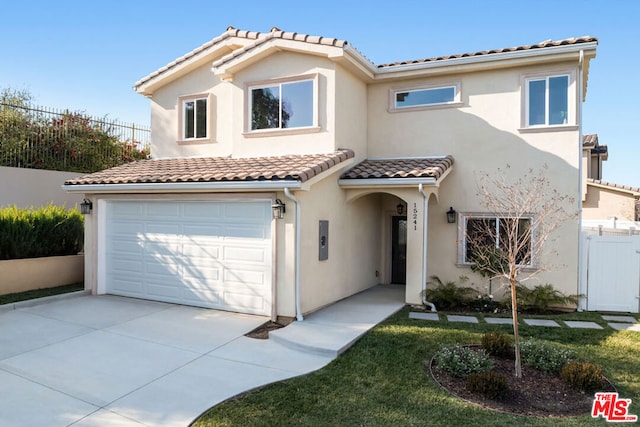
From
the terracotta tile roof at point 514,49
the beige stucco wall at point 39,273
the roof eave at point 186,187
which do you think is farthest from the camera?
the beige stucco wall at point 39,273

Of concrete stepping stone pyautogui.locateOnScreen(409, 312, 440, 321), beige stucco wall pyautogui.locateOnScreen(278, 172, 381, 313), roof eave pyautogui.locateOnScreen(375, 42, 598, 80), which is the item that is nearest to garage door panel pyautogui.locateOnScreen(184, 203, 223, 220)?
beige stucco wall pyautogui.locateOnScreen(278, 172, 381, 313)

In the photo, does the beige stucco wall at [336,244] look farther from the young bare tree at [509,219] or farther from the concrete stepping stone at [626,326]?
the concrete stepping stone at [626,326]

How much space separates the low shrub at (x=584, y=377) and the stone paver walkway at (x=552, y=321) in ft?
11.3

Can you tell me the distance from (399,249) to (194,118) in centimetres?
847

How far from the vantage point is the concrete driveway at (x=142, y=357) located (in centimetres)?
559

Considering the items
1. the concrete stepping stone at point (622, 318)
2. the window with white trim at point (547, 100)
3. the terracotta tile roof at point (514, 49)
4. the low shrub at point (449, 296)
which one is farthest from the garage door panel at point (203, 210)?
the concrete stepping stone at point (622, 318)

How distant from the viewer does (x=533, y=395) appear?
629 centimetres

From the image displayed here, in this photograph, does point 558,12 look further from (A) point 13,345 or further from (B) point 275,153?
(A) point 13,345

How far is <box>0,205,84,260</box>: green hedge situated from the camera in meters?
12.1

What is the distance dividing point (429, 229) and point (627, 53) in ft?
32.7

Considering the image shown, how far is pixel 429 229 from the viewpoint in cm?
1305

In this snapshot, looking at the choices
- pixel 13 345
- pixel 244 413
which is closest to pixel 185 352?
pixel 244 413

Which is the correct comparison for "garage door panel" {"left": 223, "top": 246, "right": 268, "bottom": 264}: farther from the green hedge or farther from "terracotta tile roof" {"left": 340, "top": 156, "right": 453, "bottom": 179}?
the green hedge

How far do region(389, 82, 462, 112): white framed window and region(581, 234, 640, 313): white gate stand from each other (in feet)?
18.0
